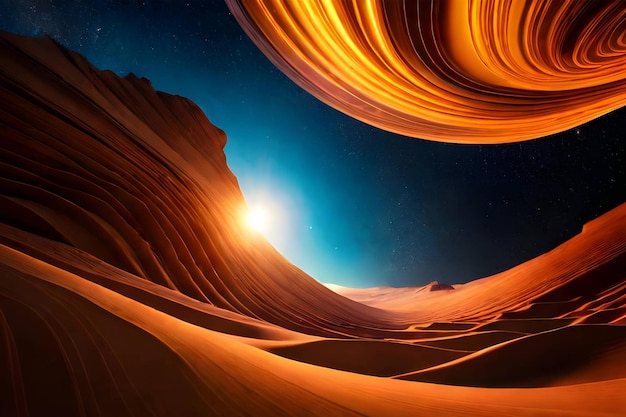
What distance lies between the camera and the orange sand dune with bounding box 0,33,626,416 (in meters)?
0.70

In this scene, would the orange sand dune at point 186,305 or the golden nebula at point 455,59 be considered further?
the golden nebula at point 455,59

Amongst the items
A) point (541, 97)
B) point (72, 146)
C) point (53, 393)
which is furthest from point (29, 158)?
point (541, 97)

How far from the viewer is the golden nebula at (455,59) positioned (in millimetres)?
2328

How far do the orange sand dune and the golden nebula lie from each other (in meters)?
2.11

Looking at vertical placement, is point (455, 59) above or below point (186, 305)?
above

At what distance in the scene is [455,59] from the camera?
2.70 m

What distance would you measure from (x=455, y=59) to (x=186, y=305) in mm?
2874

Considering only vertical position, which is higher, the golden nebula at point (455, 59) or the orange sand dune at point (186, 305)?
the golden nebula at point (455, 59)

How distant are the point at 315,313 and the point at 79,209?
9.27 ft

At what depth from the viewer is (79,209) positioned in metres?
2.60

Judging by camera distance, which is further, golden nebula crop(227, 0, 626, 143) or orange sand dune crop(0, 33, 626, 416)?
golden nebula crop(227, 0, 626, 143)

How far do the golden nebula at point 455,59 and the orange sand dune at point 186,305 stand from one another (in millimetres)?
2110

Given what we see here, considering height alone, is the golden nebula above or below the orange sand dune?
above

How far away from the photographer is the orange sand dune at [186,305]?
70 cm
